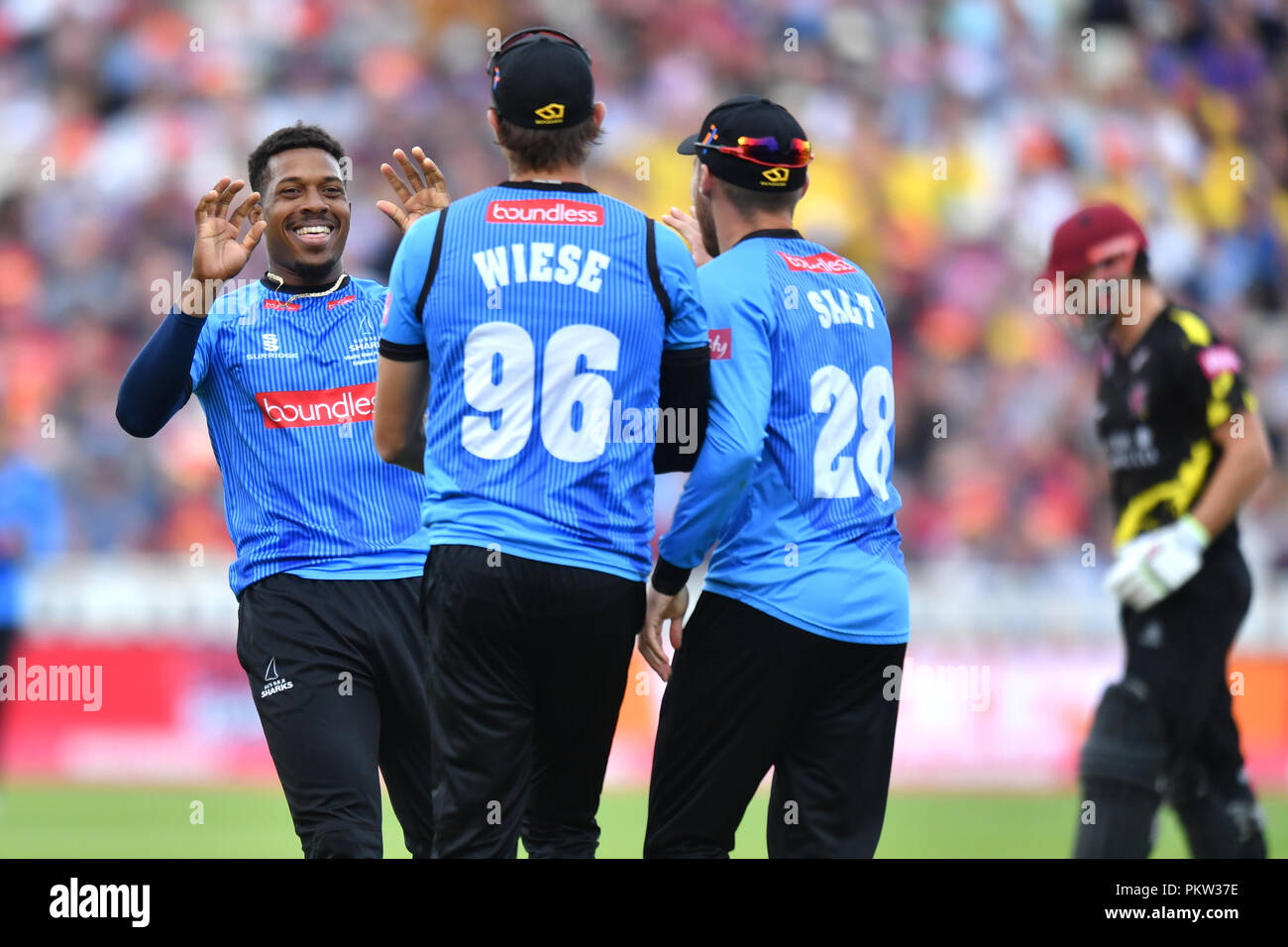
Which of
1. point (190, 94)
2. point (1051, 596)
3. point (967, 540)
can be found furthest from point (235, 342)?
point (190, 94)

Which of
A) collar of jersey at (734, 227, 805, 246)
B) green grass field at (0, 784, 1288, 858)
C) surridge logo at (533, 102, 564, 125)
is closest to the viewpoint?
surridge logo at (533, 102, 564, 125)

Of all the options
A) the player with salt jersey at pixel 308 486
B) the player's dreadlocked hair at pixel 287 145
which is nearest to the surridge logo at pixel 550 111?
the player with salt jersey at pixel 308 486

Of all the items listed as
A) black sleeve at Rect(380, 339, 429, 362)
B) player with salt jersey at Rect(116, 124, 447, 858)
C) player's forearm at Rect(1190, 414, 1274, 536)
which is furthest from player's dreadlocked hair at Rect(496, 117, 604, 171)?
player's forearm at Rect(1190, 414, 1274, 536)

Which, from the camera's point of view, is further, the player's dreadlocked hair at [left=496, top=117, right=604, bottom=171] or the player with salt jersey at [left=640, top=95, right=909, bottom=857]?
the player with salt jersey at [left=640, top=95, right=909, bottom=857]

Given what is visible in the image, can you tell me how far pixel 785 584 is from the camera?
5.20 m

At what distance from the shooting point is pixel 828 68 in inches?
717

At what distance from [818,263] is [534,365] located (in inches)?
45.2

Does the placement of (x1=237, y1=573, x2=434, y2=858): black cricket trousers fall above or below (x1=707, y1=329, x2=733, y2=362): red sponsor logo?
below

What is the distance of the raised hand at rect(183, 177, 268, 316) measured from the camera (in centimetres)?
543

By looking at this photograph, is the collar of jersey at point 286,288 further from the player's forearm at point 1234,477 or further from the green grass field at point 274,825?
the green grass field at point 274,825

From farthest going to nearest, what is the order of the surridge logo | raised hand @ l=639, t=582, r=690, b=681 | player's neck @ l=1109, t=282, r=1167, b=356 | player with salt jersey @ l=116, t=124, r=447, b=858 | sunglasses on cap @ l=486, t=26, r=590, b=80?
player's neck @ l=1109, t=282, r=1167, b=356, player with salt jersey @ l=116, t=124, r=447, b=858, raised hand @ l=639, t=582, r=690, b=681, sunglasses on cap @ l=486, t=26, r=590, b=80, the surridge logo

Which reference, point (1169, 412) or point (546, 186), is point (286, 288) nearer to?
point (546, 186)

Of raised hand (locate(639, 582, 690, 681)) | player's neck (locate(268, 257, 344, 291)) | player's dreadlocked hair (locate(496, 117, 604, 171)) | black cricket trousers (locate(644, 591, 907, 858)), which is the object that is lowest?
black cricket trousers (locate(644, 591, 907, 858))

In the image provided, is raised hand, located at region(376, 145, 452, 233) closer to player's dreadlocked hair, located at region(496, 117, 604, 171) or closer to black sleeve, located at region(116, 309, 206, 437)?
black sleeve, located at region(116, 309, 206, 437)
